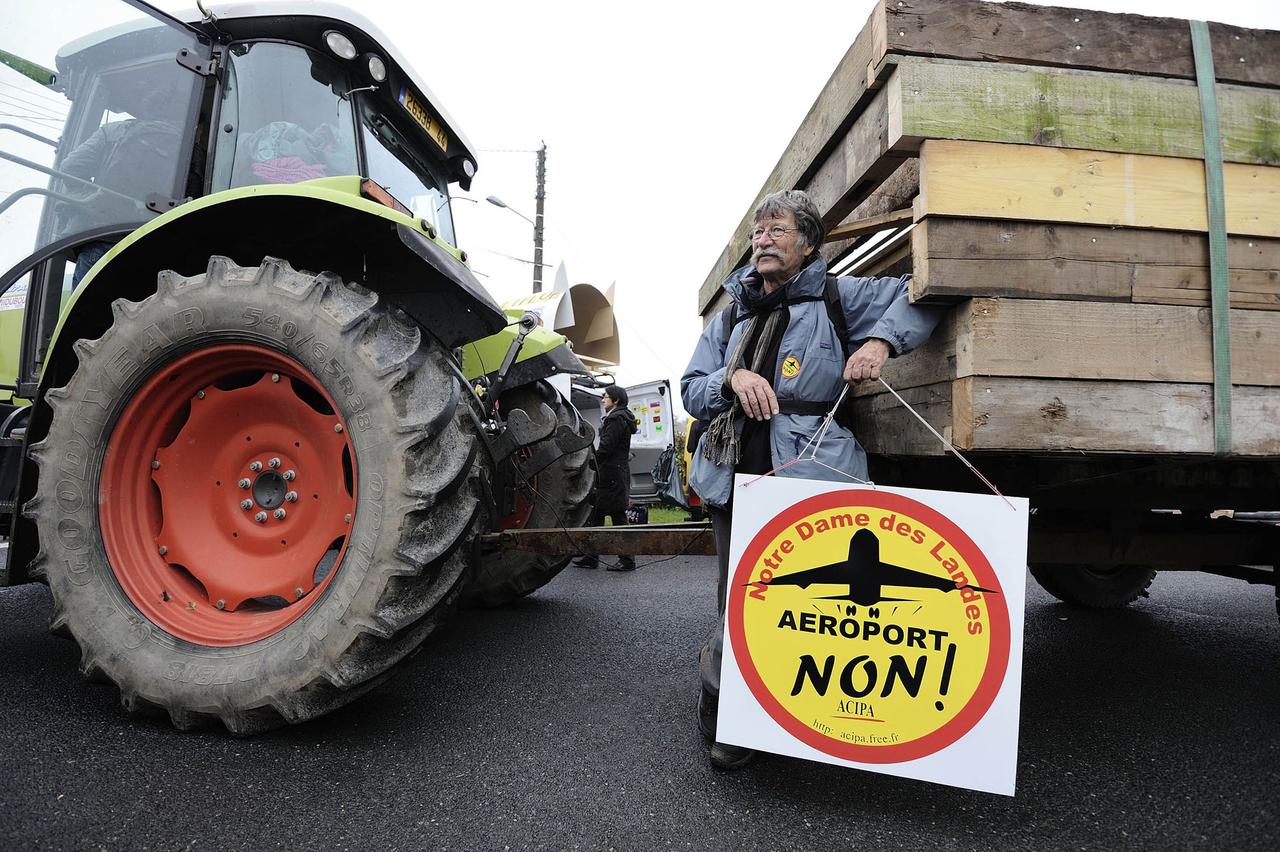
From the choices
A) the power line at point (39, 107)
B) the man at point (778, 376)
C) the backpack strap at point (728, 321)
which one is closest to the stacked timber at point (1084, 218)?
the man at point (778, 376)

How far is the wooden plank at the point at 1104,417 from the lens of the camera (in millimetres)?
1594

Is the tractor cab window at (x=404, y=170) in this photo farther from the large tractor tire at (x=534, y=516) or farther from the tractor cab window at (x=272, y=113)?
the large tractor tire at (x=534, y=516)

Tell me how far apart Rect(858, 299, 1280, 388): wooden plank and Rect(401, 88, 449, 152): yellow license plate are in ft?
8.49

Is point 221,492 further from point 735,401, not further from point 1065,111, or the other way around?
point 1065,111

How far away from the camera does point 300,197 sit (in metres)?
2.13

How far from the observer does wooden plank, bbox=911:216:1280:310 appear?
1613mm

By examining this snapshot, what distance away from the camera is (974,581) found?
1605 mm

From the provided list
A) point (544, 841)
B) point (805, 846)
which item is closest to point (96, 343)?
point (544, 841)

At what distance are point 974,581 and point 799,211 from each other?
1.12m

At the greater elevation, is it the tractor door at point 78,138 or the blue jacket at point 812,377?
the tractor door at point 78,138

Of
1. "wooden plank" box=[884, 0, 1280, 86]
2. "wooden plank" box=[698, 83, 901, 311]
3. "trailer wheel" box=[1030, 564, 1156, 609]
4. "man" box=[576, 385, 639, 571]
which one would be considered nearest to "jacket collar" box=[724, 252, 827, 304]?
"wooden plank" box=[698, 83, 901, 311]

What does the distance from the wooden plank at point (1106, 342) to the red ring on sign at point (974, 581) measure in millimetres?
363

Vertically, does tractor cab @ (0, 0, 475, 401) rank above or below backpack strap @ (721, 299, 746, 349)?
above

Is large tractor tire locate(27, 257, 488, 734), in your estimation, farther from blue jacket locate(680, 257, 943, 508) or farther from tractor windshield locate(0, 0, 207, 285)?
tractor windshield locate(0, 0, 207, 285)
